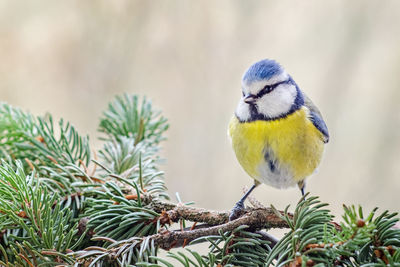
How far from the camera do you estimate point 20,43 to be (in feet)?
8.45

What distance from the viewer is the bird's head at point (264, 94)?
1202 millimetres

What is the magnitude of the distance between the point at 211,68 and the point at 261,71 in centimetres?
158

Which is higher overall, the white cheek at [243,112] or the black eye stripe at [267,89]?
the black eye stripe at [267,89]

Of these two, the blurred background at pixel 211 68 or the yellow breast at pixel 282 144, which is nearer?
the yellow breast at pixel 282 144

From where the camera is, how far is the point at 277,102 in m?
1.25

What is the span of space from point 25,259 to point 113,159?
1.34ft

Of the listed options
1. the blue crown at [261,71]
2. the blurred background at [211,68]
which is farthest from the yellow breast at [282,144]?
the blurred background at [211,68]

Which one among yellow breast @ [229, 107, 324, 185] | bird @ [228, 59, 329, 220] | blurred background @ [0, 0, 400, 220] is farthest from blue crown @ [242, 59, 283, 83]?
blurred background @ [0, 0, 400, 220]

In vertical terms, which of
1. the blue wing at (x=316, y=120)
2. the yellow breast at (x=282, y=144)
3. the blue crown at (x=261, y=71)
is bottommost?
the yellow breast at (x=282, y=144)

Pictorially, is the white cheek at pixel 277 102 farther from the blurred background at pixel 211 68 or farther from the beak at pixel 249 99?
the blurred background at pixel 211 68

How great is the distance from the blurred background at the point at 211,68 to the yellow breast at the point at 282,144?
1376 mm

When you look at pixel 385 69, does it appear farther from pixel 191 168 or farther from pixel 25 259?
A: pixel 25 259

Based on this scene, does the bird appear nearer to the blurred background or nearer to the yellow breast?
the yellow breast

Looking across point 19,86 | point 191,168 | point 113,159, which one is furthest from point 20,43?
point 113,159
